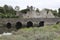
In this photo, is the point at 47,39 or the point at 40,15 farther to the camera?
the point at 40,15

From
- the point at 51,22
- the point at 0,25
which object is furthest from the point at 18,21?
the point at 51,22

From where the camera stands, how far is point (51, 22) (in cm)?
3709

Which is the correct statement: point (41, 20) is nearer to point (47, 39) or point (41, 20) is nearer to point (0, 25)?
point (0, 25)

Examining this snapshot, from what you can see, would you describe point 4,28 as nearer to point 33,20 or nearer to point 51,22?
point 33,20

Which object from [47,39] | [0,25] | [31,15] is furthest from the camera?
[31,15]

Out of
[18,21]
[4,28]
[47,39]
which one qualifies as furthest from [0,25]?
[47,39]

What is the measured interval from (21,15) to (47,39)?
3346cm

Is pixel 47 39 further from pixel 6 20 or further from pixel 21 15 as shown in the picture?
pixel 21 15

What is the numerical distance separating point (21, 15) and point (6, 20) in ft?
29.1

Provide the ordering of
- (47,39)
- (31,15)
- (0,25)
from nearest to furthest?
(47,39)
(0,25)
(31,15)

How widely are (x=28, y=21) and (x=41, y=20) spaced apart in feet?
8.03

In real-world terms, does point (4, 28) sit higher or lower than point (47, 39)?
lower

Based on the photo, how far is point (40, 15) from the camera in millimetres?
45062

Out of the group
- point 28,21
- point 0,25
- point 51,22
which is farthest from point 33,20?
point 0,25
